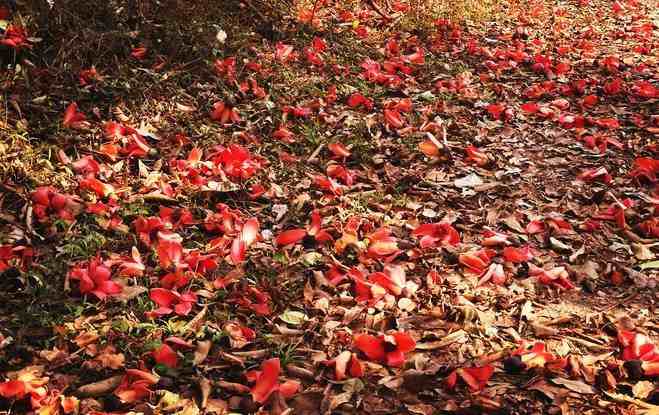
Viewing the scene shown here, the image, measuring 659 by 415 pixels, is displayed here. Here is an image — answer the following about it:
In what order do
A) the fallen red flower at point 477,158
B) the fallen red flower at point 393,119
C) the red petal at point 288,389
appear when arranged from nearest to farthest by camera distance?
the red petal at point 288,389 < the fallen red flower at point 477,158 < the fallen red flower at point 393,119

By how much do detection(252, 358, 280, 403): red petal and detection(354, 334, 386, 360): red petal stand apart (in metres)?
0.36

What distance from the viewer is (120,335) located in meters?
2.25

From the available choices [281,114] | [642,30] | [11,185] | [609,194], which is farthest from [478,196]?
[642,30]

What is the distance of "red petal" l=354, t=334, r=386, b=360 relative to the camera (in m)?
2.19

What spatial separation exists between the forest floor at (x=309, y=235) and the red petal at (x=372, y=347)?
0.01m

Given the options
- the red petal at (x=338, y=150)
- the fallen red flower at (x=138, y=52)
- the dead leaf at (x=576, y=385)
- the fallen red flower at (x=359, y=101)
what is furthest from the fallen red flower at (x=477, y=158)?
the fallen red flower at (x=138, y=52)

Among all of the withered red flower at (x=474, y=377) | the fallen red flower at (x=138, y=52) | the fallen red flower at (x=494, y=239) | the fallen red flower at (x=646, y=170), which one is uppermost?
the fallen red flower at (x=138, y=52)

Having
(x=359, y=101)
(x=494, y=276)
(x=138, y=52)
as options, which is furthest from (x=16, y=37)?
(x=494, y=276)

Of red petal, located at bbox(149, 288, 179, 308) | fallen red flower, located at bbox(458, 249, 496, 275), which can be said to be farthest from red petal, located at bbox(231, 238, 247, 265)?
fallen red flower, located at bbox(458, 249, 496, 275)

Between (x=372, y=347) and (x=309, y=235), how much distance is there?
2.87ft

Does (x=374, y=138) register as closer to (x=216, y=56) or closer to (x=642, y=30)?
(x=216, y=56)

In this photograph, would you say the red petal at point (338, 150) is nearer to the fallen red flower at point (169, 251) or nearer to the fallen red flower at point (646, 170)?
the fallen red flower at point (169, 251)

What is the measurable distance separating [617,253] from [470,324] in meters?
1.06

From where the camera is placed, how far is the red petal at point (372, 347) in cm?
219
